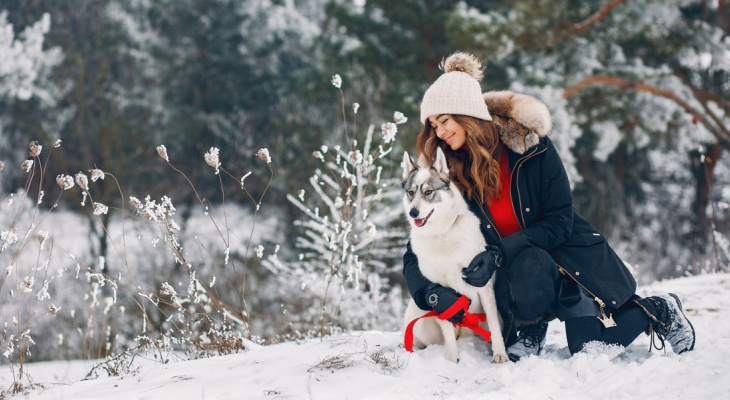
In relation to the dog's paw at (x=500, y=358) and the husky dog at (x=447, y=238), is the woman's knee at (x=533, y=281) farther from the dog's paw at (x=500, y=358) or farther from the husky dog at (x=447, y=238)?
the dog's paw at (x=500, y=358)

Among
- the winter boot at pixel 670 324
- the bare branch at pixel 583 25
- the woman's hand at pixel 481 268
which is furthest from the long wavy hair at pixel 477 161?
the bare branch at pixel 583 25

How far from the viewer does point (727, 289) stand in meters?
4.61

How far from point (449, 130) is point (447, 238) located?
2.00ft

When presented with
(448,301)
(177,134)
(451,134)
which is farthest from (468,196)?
(177,134)

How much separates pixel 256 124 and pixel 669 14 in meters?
12.1

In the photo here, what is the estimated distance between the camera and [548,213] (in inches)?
123

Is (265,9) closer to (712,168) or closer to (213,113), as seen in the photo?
(213,113)

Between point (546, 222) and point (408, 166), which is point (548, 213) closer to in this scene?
point (546, 222)

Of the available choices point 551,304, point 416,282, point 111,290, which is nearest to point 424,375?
point 416,282

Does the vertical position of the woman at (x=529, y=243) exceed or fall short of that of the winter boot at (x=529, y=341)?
it exceeds it

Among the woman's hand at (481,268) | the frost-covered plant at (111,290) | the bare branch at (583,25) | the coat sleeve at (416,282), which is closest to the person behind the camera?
the woman's hand at (481,268)

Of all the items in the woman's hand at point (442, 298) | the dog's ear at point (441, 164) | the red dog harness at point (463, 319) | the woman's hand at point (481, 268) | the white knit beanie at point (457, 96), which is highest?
the white knit beanie at point (457, 96)

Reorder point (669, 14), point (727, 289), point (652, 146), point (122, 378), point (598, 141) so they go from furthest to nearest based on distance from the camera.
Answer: point (652, 146)
point (598, 141)
point (669, 14)
point (727, 289)
point (122, 378)

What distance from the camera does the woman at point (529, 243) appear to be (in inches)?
120
